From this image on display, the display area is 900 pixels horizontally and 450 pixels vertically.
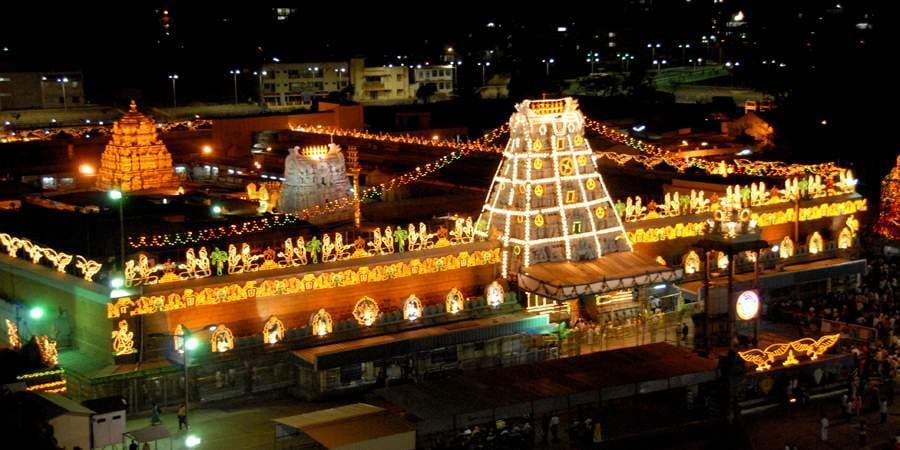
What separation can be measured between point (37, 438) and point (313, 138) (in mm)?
49594

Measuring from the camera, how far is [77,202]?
52.7 meters

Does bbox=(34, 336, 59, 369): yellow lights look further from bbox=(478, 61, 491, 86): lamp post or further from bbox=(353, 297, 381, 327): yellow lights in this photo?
bbox=(478, 61, 491, 86): lamp post

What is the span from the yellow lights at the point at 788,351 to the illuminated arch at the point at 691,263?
850cm

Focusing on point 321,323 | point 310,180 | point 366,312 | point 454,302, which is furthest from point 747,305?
point 310,180

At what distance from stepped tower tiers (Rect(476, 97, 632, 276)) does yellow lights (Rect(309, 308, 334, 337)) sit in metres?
6.95

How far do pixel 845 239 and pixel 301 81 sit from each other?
65.0m

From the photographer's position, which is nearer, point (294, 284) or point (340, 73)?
point (294, 284)

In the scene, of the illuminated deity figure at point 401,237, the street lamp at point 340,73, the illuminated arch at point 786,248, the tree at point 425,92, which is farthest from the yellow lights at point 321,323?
the tree at point 425,92

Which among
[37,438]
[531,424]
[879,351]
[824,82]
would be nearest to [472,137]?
[824,82]

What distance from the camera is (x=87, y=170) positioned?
214 feet

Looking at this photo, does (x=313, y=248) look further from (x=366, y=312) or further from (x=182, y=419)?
(x=182, y=419)

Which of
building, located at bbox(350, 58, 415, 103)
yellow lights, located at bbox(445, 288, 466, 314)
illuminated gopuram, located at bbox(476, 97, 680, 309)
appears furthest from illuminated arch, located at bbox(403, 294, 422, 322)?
building, located at bbox(350, 58, 415, 103)

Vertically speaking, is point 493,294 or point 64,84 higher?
point 64,84

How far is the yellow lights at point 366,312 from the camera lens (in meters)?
→ 36.7
